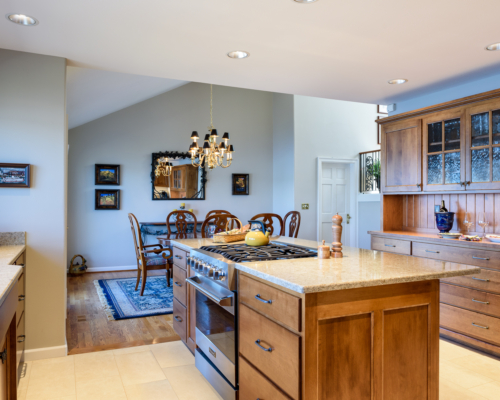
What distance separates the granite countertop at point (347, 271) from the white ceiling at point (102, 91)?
3.03m

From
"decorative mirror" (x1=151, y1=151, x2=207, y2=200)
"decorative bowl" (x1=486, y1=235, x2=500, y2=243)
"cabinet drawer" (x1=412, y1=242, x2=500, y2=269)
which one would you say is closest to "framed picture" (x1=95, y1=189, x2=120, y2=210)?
"decorative mirror" (x1=151, y1=151, x2=207, y2=200)

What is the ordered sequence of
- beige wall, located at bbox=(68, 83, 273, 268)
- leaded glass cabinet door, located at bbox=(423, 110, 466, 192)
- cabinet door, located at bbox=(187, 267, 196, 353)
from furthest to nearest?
beige wall, located at bbox=(68, 83, 273, 268)
leaded glass cabinet door, located at bbox=(423, 110, 466, 192)
cabinet door, located at bbox=(187, 267, 196, 353)

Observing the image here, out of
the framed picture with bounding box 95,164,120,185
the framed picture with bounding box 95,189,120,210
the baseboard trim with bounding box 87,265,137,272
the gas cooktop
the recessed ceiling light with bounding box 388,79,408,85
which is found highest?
the recessed ceiling light with bounding box 388,79,408,85

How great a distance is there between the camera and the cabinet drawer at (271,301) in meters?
1.64

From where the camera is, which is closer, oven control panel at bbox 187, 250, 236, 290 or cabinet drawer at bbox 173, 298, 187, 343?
oven control panel at bbox 187, 250, 236, 290

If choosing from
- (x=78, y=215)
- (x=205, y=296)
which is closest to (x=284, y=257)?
(x=205, y=296)

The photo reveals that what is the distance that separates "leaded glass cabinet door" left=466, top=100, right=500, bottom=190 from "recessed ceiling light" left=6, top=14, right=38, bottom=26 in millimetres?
3528

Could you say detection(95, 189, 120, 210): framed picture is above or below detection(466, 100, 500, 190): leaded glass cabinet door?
below

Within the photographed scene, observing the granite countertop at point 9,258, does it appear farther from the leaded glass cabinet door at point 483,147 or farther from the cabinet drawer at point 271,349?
the leaded glass cabinet door at point 483,147

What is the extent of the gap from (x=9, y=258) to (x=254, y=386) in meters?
1.69

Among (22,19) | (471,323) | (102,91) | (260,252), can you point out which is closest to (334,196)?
(471,323)

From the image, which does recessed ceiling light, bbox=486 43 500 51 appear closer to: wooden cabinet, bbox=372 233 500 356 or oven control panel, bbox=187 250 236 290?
wooden cabinet, bbox=372 233 500 356

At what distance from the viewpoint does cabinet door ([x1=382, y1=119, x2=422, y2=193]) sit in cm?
399

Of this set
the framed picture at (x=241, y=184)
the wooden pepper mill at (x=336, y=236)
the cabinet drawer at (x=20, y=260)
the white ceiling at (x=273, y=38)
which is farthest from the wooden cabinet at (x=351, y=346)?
the framed picture at (x=241, y=184)
